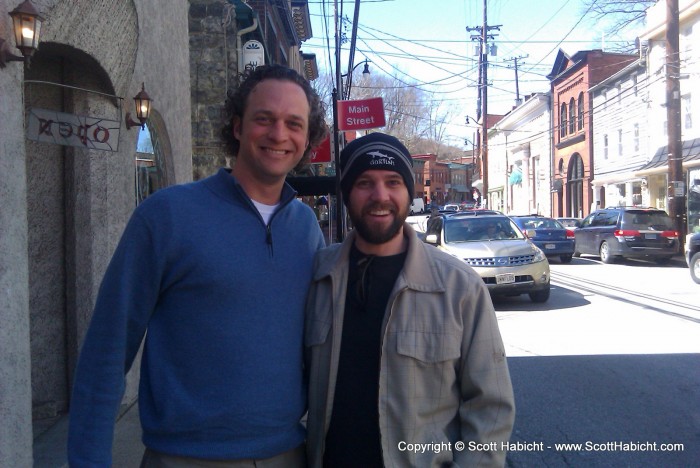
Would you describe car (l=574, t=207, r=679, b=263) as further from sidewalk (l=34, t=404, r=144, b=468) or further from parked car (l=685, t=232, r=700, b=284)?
sidewalk (l=34, t=404, r=144, b=468)

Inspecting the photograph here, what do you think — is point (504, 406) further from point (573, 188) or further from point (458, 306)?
point (573, 188)

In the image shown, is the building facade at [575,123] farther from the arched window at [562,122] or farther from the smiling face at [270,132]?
the smiling face at [270,132]

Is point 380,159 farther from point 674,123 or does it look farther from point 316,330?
point 674,123

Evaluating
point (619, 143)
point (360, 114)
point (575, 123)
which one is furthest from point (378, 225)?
point (575, 123)

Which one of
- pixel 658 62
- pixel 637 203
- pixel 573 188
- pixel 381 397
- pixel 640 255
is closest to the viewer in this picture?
pixel 381 397

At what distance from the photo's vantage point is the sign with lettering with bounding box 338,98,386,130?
35.5ft

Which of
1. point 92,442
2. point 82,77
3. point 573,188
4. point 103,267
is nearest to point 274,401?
point 92,442

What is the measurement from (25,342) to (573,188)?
1572 inches

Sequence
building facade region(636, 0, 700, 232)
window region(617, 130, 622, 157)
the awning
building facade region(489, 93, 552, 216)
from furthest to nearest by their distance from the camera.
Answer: building facade region(489, 93, 552, 216)
window region(617, 130, 622, 157)
building facade region(636, 0, 700, 232)
the awning

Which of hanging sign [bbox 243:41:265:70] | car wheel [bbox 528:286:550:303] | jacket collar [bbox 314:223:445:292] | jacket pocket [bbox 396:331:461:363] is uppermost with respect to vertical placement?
hanging sign [bbox 243:41:265:70]

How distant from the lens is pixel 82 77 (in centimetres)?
537

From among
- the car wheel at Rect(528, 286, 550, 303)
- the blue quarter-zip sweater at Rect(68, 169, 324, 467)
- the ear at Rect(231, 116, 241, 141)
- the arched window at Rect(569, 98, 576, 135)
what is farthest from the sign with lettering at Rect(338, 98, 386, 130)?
the arched window at Rect(569, 98, 576, 135)

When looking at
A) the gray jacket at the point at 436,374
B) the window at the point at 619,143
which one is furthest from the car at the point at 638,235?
the gray jacket at the point at 436,374

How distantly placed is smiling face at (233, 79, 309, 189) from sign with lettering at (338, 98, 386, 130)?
27.6ft
